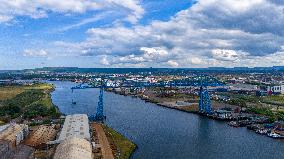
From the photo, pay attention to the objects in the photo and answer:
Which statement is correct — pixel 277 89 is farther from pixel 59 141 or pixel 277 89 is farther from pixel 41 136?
pixel 59 141

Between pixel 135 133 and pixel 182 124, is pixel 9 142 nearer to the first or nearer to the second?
Result: pixel 135 133

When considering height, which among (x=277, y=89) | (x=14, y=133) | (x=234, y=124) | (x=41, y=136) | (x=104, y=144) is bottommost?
(x=234, y=124)

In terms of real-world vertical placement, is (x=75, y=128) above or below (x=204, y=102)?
below

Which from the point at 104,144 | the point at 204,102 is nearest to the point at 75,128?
the point at 104,144

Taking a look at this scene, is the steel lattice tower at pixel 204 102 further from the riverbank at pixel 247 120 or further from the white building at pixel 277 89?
the white building at pixel 277 89

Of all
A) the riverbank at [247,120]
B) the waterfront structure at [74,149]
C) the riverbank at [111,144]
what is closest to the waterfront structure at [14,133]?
the waterfront structure at [74,149]

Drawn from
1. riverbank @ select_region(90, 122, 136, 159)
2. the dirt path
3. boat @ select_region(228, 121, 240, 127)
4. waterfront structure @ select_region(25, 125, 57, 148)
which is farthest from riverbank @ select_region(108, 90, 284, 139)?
waterfront structure @ select_region(25, 125, 57, 148)

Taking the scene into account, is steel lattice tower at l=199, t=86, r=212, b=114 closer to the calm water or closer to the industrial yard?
the calm water
